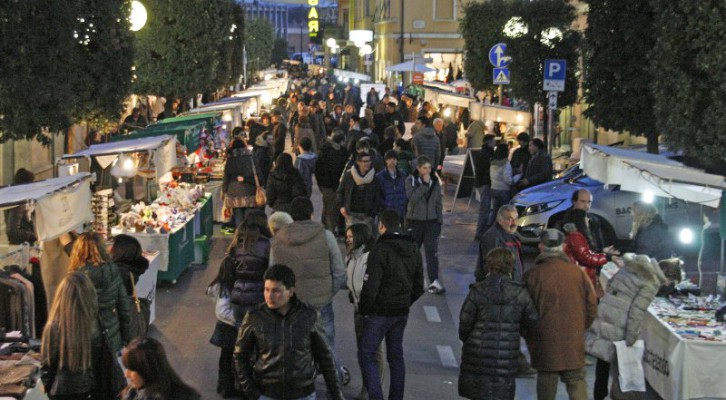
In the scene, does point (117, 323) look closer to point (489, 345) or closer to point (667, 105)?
point (489, 345)

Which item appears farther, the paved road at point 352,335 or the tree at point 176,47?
the tree at point 176,47

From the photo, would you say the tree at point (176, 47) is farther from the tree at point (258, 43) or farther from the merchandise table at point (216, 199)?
the tree at point (258, 43)

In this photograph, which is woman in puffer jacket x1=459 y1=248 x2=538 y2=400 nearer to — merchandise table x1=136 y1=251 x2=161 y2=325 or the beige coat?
the beige coat

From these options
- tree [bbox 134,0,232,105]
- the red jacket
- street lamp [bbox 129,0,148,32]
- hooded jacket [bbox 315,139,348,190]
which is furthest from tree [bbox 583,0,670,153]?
tree [bbox 134,0,232,105]

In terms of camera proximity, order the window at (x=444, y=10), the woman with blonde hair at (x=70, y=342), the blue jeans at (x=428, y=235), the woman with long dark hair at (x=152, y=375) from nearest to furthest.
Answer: the woman with long dark hair at (x=152, y=375)
the woman with blonde hair at (x=70, y=342)
the blue jeans at (x=428, y=235)
the window at (x=444, y=10)

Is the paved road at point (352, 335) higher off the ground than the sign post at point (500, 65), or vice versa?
the sign post at point (500, 65)

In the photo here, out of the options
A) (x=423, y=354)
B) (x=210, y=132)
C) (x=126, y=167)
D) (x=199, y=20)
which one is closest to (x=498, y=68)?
(x=210, y=132)

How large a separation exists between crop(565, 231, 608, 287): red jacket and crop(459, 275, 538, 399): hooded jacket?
2.59m

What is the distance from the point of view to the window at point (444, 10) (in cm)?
5575

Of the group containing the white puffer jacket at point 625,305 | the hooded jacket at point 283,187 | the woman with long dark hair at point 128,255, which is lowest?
the white puffer jacket at point 625,305

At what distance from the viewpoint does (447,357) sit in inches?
449

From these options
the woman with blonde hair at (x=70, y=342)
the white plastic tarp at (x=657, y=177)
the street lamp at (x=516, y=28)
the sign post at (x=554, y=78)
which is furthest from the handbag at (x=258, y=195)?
the street lamp at (x=516, y=28)

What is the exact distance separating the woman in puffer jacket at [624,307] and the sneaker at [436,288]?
5.12 metres

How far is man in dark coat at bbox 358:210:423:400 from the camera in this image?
28.8 feet
